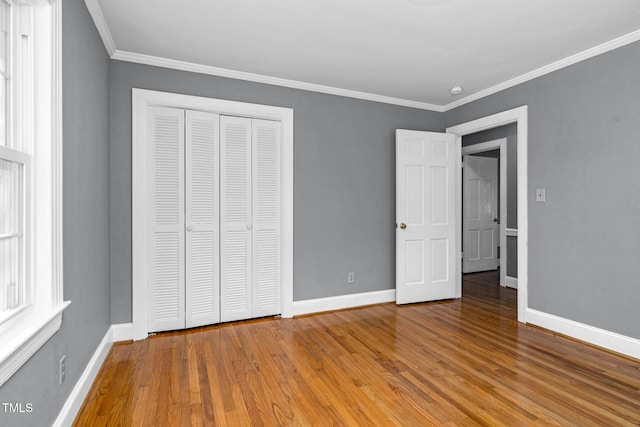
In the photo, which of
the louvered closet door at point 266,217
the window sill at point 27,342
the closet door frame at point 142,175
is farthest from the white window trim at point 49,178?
the louvered closet door at point 266,217

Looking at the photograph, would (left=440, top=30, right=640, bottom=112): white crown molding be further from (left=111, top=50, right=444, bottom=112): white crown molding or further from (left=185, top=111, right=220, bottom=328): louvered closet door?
(left=185, top=111, right=220, bottom=328): louvered closet door

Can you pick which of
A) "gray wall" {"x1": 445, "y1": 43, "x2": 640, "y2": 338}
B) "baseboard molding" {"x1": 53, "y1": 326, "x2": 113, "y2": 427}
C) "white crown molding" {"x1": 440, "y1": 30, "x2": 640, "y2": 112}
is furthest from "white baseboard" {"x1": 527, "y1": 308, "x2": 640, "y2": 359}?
"baseboard molding" {"x1": 53, "y1": 326, "x2": 113, "y2": 427}

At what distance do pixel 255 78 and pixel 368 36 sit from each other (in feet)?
4.25

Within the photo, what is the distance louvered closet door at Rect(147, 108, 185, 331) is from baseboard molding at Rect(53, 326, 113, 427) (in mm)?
506

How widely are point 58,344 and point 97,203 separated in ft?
3.77

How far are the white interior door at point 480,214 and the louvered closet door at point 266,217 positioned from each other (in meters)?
3.86

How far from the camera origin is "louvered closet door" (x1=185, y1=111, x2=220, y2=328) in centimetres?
323

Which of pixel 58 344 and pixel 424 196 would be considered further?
pixel 424 196

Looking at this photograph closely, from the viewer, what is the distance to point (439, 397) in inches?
82.6

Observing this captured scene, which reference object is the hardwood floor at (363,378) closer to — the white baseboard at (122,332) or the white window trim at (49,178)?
the white baseboard at (122,332)

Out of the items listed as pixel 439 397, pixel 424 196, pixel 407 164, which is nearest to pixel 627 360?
pixel 439 397

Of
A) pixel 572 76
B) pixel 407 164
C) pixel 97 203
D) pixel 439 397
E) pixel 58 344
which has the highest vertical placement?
pixel 572 76

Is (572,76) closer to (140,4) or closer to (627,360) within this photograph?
(627,360)

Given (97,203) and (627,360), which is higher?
(97,203)
